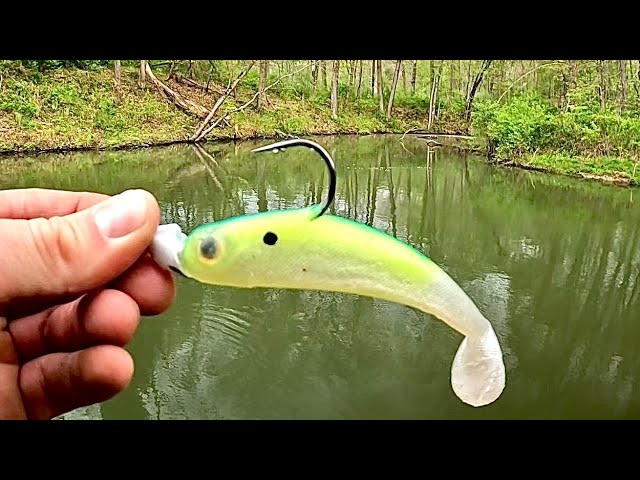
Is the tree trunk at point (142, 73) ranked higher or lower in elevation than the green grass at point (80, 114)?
higher

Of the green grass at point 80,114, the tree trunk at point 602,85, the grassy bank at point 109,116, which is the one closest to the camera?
the green grass at point 80,114

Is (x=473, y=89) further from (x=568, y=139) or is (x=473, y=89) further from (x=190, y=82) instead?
(x=568, y=139)

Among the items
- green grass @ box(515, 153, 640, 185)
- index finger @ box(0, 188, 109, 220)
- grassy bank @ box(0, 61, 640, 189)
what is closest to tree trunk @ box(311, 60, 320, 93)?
grassy bank @ box(0, 61, 640, 189)

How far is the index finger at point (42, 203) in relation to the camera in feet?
3.47

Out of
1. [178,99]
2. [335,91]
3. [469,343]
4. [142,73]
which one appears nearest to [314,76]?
[335,91]

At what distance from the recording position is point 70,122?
1453 cm

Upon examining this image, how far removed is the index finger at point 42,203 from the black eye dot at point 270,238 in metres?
0.51

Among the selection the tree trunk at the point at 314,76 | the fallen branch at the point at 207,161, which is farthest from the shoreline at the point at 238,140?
the tree trunk at the point at 314,76

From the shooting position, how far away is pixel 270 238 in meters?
0.68

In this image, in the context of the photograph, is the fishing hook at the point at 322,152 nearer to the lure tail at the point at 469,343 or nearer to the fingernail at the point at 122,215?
the lure tail at the point at 469,343

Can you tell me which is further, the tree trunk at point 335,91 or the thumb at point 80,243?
the tree trunk at point 335,91

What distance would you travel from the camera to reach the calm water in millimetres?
3578

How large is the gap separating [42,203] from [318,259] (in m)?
0.64

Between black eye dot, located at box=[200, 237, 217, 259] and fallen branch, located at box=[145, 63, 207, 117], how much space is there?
17.9m
